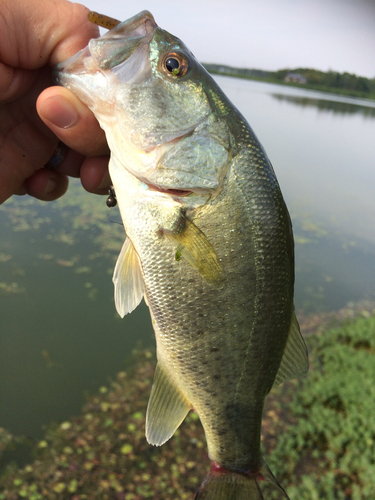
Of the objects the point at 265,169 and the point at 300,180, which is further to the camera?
the point at 300,180

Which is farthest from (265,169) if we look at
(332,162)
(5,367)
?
(332,162)

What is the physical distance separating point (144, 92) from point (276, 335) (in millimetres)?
1168

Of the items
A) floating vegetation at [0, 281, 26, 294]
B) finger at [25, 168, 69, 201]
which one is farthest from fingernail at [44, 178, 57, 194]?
floating vegetation at [0, 281, 26, 294]

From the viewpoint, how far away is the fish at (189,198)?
1382 mm

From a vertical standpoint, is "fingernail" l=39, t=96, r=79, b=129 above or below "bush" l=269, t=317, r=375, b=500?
above

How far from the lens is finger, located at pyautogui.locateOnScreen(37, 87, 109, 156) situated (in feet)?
4.70

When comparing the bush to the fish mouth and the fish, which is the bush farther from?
the fish mouth

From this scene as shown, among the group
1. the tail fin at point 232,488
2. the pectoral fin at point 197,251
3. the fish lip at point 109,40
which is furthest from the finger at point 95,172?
the tail fin at point 232,488

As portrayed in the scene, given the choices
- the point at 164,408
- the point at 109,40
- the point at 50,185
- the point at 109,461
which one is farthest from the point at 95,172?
the point at 109,461

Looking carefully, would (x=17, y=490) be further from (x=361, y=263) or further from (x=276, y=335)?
(x=361, y=263)

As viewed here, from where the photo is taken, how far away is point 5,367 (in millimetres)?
4262

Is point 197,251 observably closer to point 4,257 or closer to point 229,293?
point 229,293

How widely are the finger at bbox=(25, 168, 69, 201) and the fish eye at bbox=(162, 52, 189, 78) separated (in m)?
1.25

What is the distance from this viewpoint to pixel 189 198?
55.2 inches
